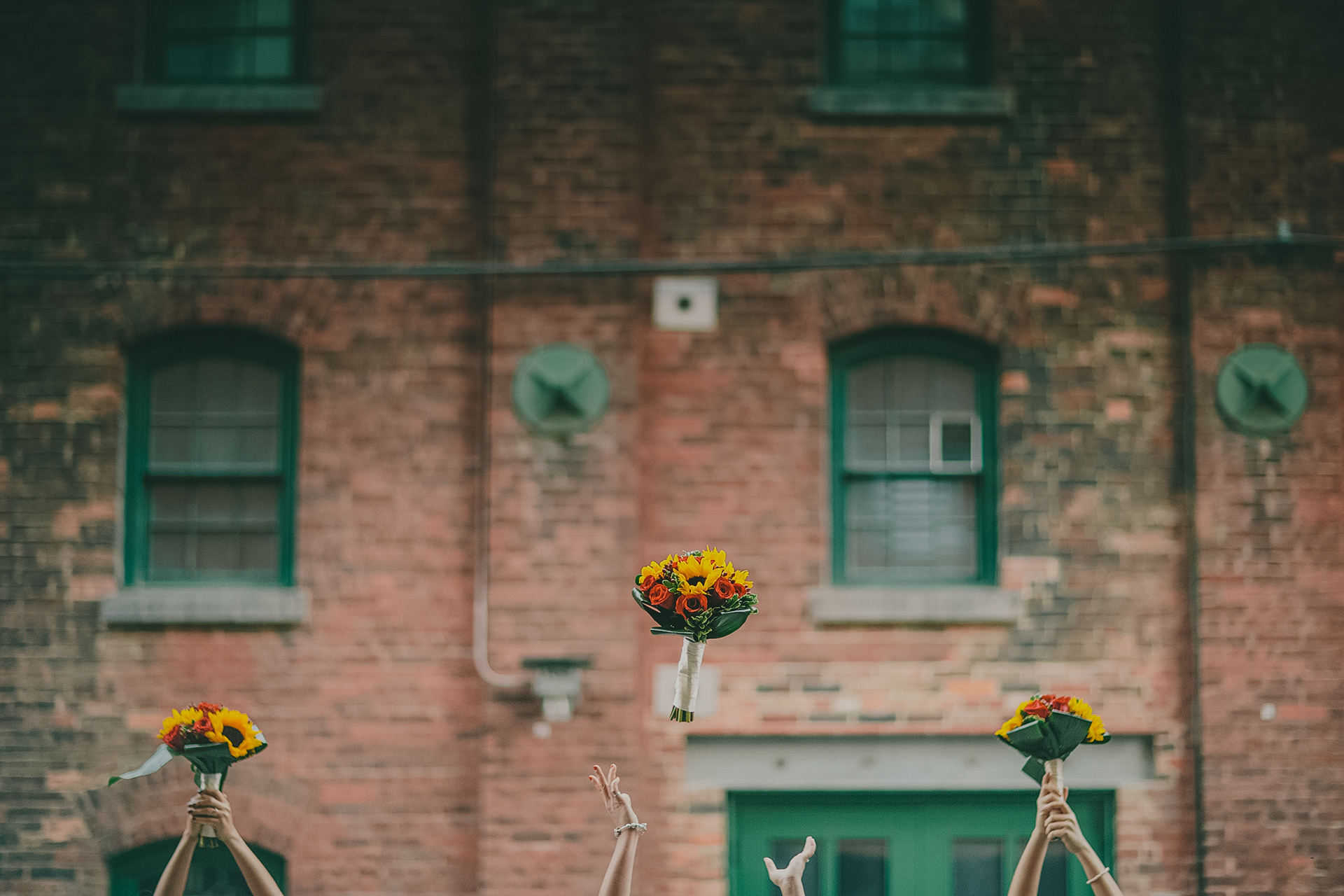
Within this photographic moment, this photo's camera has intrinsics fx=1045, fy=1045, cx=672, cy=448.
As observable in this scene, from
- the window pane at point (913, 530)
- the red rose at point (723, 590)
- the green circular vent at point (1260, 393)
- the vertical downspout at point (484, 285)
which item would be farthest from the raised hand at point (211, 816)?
the green circular vent at point (1260, 393)

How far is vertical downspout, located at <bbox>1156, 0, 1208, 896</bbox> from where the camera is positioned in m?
6.02

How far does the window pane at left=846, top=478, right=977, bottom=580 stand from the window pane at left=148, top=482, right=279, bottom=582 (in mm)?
3518

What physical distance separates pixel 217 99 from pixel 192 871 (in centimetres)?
454

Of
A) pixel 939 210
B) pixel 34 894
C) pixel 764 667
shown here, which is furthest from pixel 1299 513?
pixel 34 894

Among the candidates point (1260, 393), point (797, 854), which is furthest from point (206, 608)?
point (1260, 393)

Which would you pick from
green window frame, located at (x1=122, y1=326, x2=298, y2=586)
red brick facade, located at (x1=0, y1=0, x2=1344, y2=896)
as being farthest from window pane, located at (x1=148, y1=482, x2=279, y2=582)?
red brick facade, located at (x1=0, y1=0, x2=1344, y2=896)

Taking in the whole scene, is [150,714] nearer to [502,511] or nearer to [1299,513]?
[502,511]

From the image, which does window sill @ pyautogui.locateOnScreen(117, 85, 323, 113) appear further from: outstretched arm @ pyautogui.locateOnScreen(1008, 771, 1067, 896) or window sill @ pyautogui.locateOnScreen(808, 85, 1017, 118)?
outstretched arm @ pyautogui.locateOnScreen(1008, 771, 1067, 896)

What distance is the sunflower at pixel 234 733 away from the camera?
3.96 m

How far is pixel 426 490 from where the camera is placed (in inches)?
243

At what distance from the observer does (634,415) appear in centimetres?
609

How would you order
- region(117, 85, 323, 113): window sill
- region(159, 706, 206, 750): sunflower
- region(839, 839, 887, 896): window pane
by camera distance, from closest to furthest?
region(159, 706, 206, 750): sunflower < region(839, 839, 887, 896): window pane < region(117, 85, 323, 113): window sill

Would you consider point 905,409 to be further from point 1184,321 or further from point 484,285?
point 484,285

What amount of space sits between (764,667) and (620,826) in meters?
2.46
